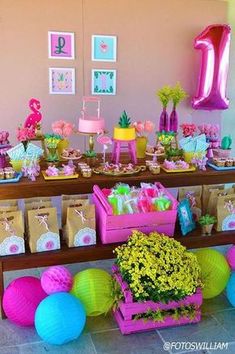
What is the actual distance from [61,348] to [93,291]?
36 centimetres

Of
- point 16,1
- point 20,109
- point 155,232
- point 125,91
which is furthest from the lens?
point 125,91

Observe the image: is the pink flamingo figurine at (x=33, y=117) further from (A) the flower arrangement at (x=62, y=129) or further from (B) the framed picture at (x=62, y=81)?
(B) the framed picture at (x=62, y=81)

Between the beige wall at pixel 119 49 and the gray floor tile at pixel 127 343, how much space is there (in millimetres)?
2111

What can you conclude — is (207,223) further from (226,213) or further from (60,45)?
(60,45)

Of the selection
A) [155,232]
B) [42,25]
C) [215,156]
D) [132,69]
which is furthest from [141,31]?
[155,232]

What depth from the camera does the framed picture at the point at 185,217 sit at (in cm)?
264

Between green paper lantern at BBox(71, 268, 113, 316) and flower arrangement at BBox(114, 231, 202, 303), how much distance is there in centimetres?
15

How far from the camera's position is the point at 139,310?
7.46 feet

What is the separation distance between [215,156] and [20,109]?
6.20ft

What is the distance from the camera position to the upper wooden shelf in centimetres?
237

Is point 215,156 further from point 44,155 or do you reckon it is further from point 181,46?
point 181,46

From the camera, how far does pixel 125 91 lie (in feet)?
13.0

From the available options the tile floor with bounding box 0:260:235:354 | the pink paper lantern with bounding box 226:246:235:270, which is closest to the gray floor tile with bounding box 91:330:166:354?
the tile floor with bounding box 0:260:235:354

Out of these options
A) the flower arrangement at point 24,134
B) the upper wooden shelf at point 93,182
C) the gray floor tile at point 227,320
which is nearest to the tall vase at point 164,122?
the upper wooden shelf at point 93,182
